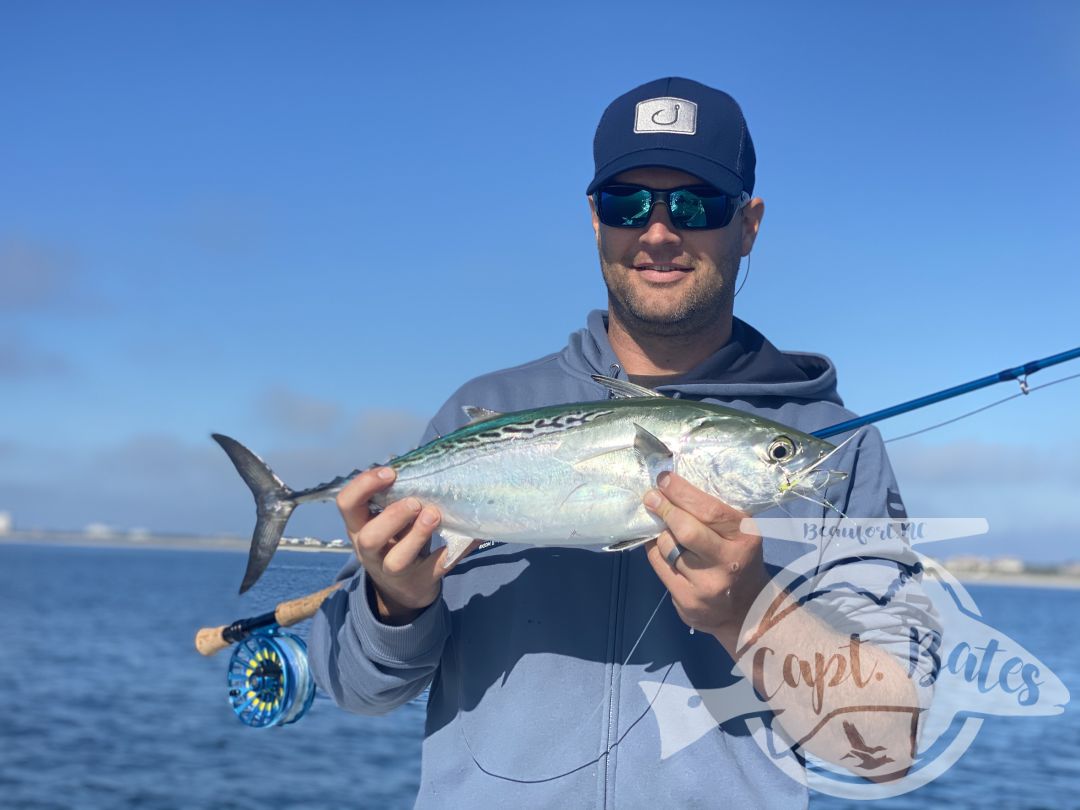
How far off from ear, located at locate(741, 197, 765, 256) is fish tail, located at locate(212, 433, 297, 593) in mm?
2251

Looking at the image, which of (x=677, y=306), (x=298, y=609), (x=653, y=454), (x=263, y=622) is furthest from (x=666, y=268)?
(x=263, y=622)

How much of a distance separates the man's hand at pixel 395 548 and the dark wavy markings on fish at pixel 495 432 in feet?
0.84

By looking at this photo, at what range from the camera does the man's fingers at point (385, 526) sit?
3322mm

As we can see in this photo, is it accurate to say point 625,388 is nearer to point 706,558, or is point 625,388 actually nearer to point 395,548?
point 706,558

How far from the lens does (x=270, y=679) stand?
5.21 m

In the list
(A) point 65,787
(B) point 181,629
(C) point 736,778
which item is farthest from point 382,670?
(B) point 181,629

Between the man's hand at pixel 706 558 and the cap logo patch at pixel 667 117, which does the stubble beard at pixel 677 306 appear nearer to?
the cap logo patch at pixel 667 117

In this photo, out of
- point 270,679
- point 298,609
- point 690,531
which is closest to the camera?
point 690,531

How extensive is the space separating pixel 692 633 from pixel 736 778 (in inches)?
19.6

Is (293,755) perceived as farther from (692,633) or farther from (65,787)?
(692,633)

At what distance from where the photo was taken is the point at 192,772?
57.4 ft

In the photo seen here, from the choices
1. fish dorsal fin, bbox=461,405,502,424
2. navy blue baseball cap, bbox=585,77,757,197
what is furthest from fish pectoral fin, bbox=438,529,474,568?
navy blue baseball cap, bbox=585,77,757,197

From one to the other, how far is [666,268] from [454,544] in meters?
1.40

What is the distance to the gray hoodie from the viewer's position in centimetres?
333
